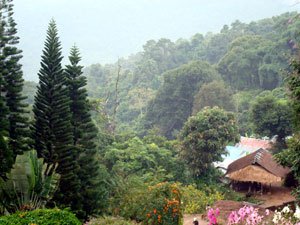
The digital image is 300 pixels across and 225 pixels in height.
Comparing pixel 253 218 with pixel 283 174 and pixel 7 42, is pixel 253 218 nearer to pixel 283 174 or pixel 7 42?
pixel 7 42

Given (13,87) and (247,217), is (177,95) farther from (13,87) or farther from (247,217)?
(247,217)

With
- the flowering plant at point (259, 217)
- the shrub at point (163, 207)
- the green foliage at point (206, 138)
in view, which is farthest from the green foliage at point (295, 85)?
the green foliage at point (206, 138)

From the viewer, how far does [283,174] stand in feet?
57.8

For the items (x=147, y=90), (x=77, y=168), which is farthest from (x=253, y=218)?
(x=147, y=90)

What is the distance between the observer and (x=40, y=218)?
6.37 m

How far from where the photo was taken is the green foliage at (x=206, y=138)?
1667cm

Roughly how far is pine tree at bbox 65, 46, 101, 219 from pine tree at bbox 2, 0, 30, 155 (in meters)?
1.24

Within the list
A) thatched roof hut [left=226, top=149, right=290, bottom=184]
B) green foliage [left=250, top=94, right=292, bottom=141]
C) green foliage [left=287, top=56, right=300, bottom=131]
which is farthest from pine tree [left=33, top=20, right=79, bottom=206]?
green foliage [left=250, top=94, right=292, bottom=141]

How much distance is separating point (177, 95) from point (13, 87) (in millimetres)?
22337

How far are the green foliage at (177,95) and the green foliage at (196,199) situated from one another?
15482 mm

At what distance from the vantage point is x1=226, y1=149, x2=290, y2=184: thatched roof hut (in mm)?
16975

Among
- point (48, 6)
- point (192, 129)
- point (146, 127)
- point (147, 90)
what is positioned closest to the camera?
point (192, 129)

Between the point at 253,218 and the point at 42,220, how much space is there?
10.00 feet

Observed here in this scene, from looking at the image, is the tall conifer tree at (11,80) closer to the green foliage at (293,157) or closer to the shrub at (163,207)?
the shrub at (163,207)
